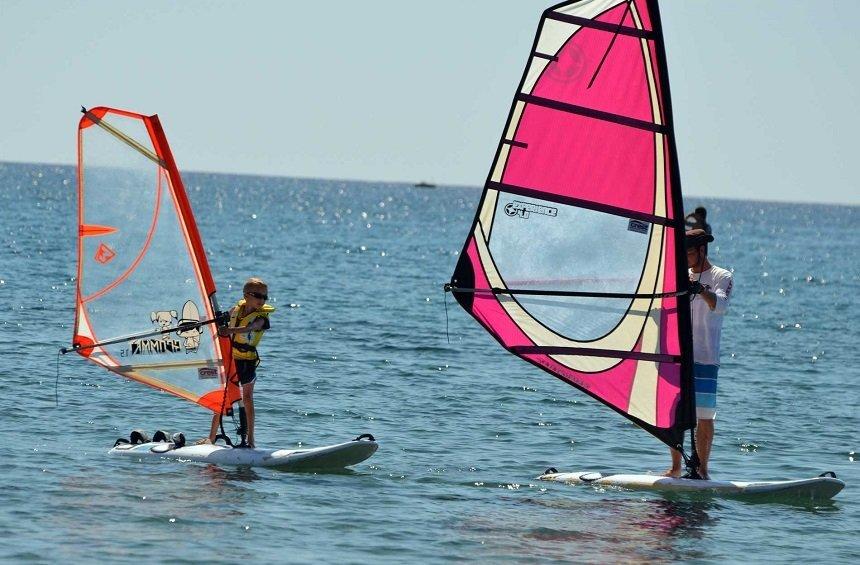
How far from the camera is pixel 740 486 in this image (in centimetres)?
1173

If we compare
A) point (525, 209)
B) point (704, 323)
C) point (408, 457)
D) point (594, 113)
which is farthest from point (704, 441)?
point (408, 457)

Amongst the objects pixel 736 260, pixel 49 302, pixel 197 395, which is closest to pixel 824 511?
pixel 197 395

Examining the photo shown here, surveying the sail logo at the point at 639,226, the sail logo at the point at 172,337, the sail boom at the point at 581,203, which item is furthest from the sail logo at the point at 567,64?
the sail logo at the point at 172,337

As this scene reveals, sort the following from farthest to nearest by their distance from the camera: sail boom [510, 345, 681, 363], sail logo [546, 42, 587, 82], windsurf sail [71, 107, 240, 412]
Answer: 1. windsurf sail [71, 107, 240, 412]
2. sail boom [510, 345, 681, 363]
3. sail logo [546, 42, 587, 82]

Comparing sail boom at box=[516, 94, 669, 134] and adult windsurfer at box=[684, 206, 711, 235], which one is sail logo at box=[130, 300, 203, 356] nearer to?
sail boom at box=[516, 94, 669, 134]

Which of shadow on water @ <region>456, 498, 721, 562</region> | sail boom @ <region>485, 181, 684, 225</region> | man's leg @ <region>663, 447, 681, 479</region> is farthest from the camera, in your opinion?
man's leg @ <region>663, 447, 681, 479</region>

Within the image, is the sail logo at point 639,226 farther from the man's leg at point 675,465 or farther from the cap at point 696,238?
the man's leg at point 675,465

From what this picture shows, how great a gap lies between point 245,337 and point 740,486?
4.22m

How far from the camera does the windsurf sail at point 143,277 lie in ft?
39.5

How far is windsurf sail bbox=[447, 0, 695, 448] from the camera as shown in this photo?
1078 cm

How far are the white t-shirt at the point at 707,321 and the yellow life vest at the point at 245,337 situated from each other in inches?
135

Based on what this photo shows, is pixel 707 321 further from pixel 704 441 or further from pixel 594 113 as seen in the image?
pixel 594 113

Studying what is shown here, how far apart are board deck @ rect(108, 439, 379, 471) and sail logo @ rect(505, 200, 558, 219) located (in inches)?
97.1

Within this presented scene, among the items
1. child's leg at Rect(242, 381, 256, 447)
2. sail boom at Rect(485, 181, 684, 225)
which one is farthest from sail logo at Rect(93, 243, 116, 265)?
sail boom at Rect(485, 181, 684, 225)
